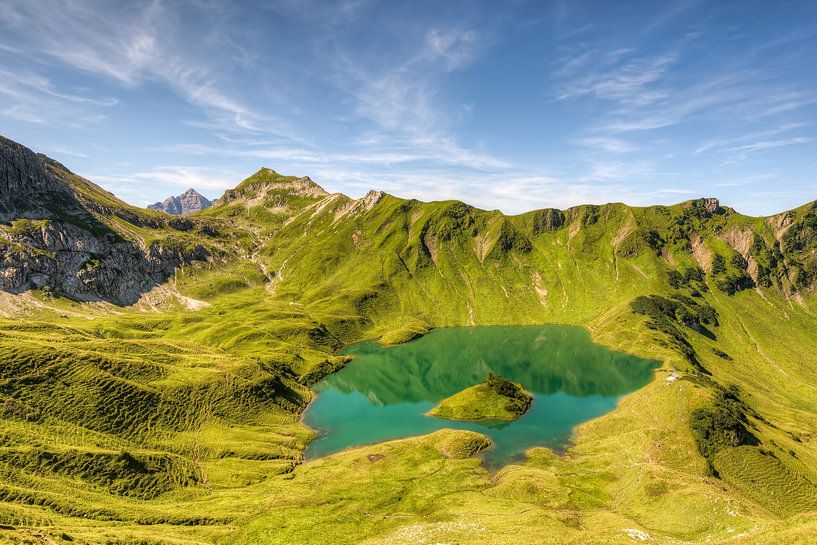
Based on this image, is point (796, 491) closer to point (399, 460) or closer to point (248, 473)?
point (399, 460)

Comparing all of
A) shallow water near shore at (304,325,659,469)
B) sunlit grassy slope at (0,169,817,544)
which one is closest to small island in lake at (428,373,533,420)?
shallow water near shore at (304,325,659,469)

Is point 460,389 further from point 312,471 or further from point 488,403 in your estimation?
point 312,471

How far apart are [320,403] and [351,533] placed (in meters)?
83.0

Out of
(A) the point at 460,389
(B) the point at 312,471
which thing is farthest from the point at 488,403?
(B) the point at 312,471

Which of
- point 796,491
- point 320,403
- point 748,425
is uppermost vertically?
point 748,425

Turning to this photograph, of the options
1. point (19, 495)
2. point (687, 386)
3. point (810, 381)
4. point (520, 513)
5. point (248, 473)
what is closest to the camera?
point (19, 495)

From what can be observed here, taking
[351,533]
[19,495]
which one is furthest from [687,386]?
[19,495]

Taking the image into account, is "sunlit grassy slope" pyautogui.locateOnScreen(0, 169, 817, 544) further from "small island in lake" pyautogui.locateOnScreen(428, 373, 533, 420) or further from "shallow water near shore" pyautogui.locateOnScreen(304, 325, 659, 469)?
"small island in lake" pyautogui.locateOnScreen(428, 373, 533, 420)

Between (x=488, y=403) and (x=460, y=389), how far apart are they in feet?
82.0

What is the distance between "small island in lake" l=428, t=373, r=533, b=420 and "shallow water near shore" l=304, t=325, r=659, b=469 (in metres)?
3.20

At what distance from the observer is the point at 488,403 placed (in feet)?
447

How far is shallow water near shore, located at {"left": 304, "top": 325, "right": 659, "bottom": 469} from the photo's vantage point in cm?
11769

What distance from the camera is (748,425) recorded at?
108 meters

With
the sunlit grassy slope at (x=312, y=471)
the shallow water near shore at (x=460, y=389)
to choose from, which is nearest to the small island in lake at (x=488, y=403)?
the shallow water near shore at (x=460, y=389)
